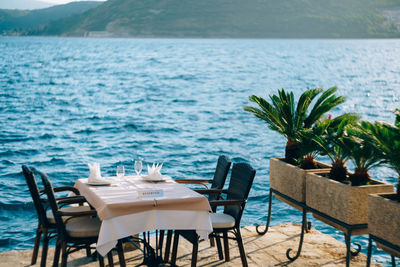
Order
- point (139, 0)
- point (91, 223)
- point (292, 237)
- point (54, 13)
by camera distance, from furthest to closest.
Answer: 1. point (54, 13)
2. point (139, 0)
3. point (292, 237)
4. point (91, 223)

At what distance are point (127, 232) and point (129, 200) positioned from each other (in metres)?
0.26

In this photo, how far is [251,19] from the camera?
12269 cm

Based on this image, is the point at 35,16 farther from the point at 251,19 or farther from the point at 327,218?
the point at 327,218

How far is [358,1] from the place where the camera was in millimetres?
125875

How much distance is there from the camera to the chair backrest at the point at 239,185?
4.63 metres

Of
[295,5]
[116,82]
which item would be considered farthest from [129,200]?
[295,5]

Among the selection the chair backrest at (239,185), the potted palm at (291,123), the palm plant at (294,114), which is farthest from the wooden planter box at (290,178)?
the chair backrest at (239,185)

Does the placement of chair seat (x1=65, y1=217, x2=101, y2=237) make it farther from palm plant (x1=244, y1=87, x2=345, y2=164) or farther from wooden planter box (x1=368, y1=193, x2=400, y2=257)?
palm plant (x1=244, y1=87, x2=345, y2=164)

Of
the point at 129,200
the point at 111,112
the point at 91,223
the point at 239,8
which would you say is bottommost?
the point at 111,112

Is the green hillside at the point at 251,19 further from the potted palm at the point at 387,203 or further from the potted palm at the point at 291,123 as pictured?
the potted palm at the point at 387,203

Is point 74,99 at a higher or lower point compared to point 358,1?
lower

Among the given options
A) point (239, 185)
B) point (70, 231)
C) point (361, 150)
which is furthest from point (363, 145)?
point (70, 231)

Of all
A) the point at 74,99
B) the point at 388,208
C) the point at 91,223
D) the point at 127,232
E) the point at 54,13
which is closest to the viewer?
the point at 388,208

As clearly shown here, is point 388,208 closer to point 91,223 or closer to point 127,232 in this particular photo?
point 127,232
